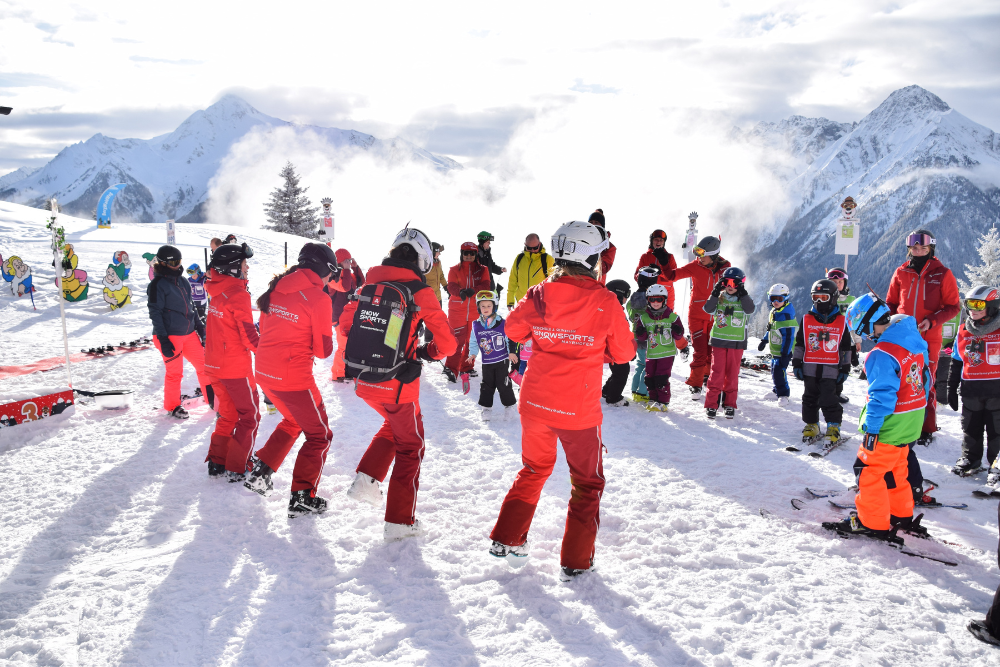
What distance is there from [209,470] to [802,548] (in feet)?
16.1

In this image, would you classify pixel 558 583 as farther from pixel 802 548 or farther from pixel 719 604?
pixel 802 548

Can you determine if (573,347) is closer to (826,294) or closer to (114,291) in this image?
(826,294)

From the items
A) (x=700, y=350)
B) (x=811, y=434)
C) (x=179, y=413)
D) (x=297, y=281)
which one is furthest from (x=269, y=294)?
(x=700, y=350)

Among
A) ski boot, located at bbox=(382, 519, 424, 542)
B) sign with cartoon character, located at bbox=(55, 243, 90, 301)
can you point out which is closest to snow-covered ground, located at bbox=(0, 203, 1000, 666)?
ski boot, located at bbox=(382, 519, 424, 542)

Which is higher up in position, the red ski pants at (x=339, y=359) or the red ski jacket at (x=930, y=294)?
the red ski jacket at (x=930, y=294)

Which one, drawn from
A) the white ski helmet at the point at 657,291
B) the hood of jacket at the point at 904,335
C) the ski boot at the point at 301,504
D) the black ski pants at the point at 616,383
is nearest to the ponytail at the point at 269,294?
the ski boot at the point at 301,504

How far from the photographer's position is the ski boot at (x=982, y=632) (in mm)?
2898

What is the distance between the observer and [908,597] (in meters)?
3.33

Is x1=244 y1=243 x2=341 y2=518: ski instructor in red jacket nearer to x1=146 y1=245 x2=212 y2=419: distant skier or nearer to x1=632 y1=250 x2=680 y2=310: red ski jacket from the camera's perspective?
x1=146 y1=245 x2=212 y2=419: distant skier

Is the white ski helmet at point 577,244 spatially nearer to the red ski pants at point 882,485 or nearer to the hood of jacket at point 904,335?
the hood of jacket at point 904,335

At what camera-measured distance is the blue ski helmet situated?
4.17 m

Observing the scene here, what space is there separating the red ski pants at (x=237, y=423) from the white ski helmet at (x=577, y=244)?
10.4 feet

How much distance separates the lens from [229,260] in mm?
4902

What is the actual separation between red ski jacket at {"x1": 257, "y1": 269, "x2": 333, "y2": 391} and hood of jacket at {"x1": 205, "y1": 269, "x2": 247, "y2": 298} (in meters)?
0.88
